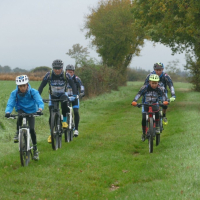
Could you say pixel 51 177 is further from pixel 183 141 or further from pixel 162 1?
pixel 162 1

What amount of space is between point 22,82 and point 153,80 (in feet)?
13.2

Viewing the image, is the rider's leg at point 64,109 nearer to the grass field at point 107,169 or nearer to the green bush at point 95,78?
the grass field at point 107,169

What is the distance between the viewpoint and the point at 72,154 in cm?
1072

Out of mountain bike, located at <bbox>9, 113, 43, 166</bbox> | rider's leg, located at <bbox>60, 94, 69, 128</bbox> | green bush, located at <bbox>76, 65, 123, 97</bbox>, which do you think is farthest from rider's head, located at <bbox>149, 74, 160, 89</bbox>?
green bush, located at <bbox>76, 65, 123, 97</bbox>

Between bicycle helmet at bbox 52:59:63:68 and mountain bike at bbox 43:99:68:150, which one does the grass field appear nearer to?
mountain bike at bbox 43:99:68:150

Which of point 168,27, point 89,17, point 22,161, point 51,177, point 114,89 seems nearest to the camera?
point 51,177

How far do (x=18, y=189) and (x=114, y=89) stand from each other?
128ft

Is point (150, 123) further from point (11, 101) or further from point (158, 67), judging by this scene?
point (11, 101)

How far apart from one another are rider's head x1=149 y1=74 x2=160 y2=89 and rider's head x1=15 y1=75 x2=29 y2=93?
12.6 ft

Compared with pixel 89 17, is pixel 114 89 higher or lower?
lower

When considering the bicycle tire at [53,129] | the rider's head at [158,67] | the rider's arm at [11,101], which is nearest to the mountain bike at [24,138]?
the rider's arm at [11,101]

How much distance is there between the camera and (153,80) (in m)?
11.5

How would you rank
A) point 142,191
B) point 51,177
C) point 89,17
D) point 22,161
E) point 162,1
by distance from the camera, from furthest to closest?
point 89,17 → point 162,1 → point 22,161 → point 51,177 → point 142,191

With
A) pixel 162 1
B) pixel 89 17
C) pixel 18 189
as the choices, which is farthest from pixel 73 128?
pixel 89 17
